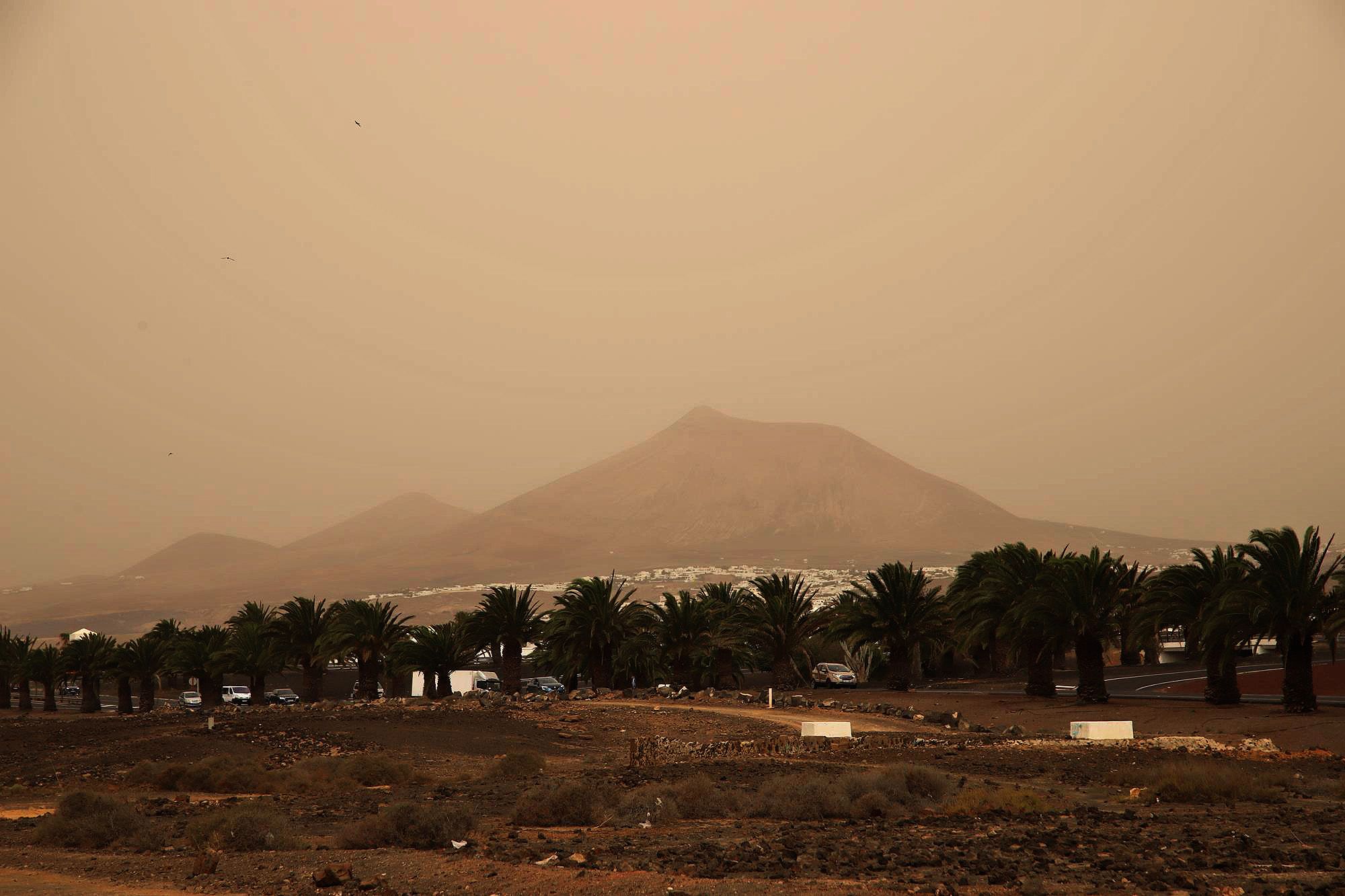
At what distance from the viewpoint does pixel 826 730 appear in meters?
32.1

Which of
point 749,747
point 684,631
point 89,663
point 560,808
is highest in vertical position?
point 684,631

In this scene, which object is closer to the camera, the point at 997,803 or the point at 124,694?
the point at 997,803

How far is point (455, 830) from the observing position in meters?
17.1

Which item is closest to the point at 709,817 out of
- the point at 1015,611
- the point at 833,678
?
the point at 1015,611

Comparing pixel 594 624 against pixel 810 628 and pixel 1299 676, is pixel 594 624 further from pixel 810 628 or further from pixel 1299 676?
pixel 1299 676

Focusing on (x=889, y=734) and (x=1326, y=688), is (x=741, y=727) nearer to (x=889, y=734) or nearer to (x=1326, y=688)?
(x=889, y=734)

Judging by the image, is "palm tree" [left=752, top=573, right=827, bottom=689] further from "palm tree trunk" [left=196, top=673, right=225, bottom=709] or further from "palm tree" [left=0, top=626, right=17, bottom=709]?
"palm tree" [left=0, top=626, right=17, bottom=709]

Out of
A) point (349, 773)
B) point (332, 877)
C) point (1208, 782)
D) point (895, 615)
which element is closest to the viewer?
point (332, 877)

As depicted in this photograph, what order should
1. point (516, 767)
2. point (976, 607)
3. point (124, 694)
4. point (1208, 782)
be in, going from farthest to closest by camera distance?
point (124, 694), point (976, 607), point (516, 767), point (1208, 782)

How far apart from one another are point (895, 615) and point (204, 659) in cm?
3710

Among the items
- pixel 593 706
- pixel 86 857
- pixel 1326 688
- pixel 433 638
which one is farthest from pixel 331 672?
pixel 86 857

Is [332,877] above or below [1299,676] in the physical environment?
above

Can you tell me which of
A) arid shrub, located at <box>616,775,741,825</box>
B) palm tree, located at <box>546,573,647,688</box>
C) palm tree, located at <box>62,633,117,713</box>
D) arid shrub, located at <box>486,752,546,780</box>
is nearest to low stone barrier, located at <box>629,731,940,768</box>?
arid shrub, located at <box>486,752,546,780</box>

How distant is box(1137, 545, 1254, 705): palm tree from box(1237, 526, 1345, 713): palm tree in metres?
0.89
